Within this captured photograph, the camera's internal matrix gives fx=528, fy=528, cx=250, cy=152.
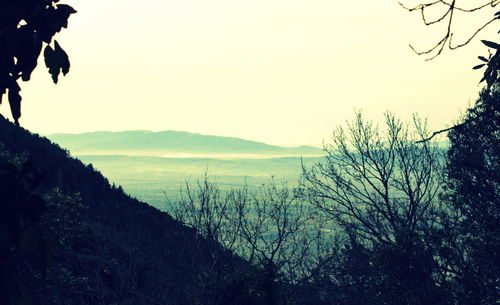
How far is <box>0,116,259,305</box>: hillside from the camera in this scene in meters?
2.74

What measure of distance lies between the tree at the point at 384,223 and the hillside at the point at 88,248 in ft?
14.6

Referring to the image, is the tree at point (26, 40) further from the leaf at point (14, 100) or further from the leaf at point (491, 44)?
the leaf at point (491, 44)

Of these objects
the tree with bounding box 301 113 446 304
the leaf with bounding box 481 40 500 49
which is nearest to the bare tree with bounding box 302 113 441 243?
the tree with bounding box 301 113 446 304

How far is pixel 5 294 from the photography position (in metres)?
2.66

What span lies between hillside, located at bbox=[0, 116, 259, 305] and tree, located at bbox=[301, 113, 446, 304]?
4.45 metres

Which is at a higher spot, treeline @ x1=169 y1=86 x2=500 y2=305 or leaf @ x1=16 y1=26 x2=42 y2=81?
leaf @ x1=16 y1=26 x2=42 y2=81

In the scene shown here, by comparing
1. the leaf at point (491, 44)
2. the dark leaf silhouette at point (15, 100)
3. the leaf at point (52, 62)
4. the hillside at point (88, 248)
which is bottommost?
the hillside at point (88, 248)

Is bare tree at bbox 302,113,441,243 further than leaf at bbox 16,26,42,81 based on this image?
Yes

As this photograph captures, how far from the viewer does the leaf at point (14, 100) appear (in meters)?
3.07

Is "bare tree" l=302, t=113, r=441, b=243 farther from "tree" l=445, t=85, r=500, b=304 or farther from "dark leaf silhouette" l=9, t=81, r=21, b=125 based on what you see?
"dark leaf silhouette" l=9, t=81, r=21, b=125

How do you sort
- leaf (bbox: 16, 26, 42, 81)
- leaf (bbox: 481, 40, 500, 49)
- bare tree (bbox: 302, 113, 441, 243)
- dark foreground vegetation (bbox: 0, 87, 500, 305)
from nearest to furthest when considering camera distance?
leaf (bbox: 16, 26, 42, 81) → leaf (bbox: 481, 40, 500, 49) → dark foreground vegetation (bbox: 0, 87, 500, 305) → bare tree (bbox: 302, 113, 441, 243)

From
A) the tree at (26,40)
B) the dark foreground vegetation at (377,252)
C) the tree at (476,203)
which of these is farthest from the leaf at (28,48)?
the tree at (476,203)

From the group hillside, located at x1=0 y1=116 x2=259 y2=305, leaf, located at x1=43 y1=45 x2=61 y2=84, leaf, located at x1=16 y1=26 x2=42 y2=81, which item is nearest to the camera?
hillside, located at x1=0 y1=116 x2=259 y2=305

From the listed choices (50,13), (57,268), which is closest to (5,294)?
(50,13)
